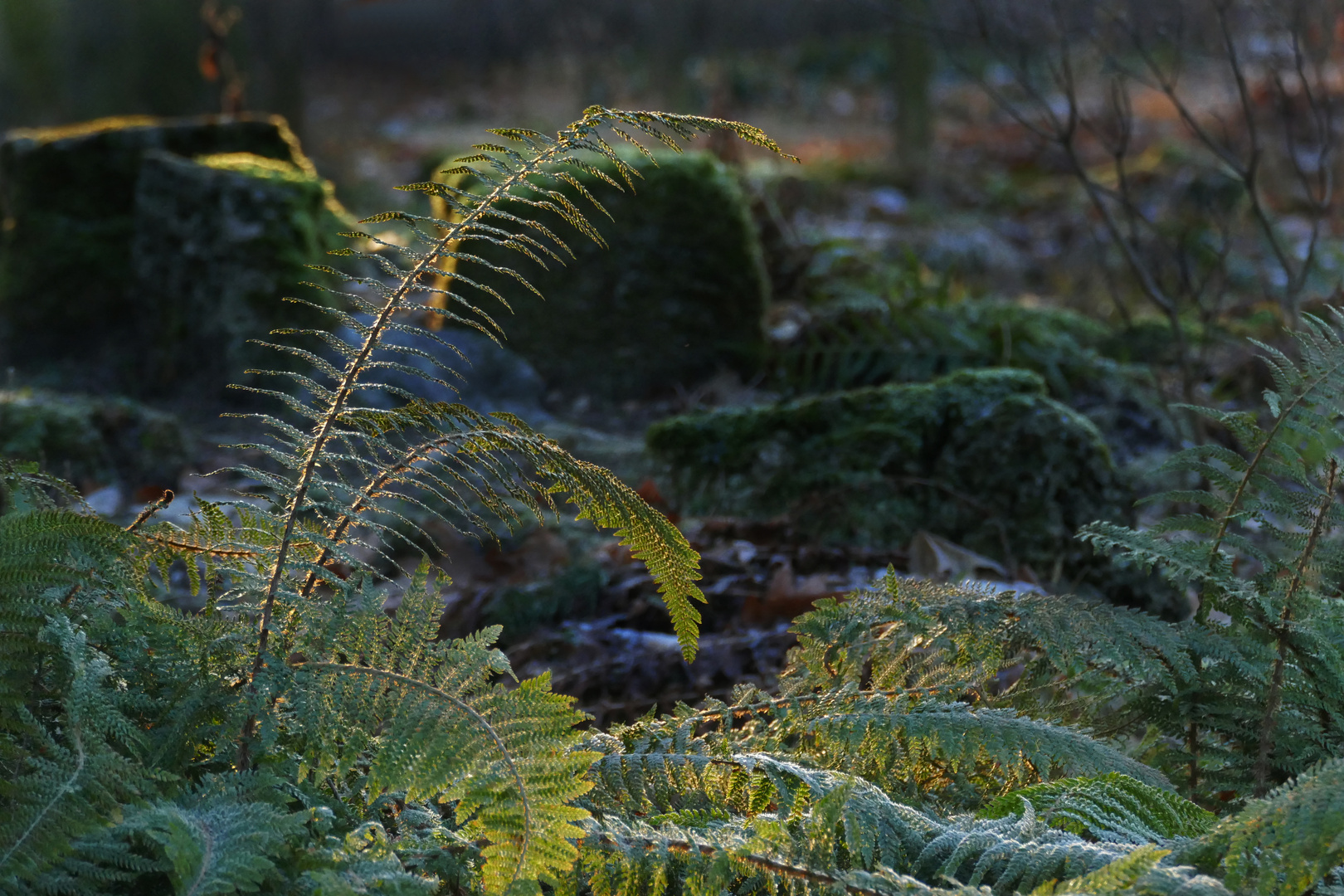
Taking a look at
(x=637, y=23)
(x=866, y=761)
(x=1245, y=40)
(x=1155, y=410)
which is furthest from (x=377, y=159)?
(x=866, y=761)

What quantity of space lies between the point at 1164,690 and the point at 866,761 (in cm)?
50

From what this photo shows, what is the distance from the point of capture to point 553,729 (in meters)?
1.30

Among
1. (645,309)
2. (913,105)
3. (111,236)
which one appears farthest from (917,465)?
(913,105)

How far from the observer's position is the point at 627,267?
16.1ft

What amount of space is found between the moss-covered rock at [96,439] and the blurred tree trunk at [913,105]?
9713 millimetres

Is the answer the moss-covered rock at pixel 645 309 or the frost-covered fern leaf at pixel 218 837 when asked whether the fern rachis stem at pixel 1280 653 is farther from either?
the moss-covered rock at pixel 645 309

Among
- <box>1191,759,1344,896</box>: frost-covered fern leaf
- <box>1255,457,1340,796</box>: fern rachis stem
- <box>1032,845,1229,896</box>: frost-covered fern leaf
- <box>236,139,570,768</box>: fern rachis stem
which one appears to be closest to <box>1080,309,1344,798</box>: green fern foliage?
<box>1255,457,1340,796</box>: fern rachis stem

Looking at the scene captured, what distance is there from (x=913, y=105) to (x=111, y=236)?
9.12m

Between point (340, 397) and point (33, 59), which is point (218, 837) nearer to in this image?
point (340, 397)

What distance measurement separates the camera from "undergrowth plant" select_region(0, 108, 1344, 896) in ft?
3.95

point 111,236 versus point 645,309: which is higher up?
point 645,309

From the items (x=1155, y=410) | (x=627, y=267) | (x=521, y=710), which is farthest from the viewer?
(x=627, y=267)

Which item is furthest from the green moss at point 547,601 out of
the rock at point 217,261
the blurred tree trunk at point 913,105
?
the blurred tree trunk at point 913,105

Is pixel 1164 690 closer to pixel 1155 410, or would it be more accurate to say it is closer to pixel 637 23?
pixel 1155 410
